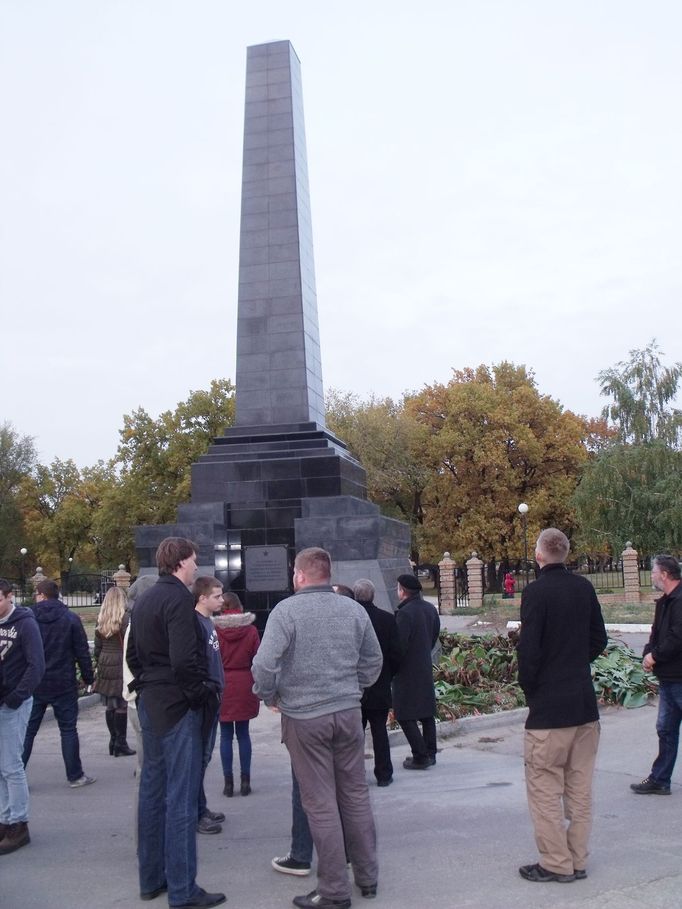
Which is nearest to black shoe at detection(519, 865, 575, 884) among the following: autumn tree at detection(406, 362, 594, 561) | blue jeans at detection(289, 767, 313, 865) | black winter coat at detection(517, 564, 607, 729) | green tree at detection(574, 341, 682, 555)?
black winter coat at detection(517, 564, 607, 729)

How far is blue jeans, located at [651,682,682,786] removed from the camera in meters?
6.39

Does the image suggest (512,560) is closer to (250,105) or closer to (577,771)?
(250,105)

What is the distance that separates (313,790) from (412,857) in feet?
3.60

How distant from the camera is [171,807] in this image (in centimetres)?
446

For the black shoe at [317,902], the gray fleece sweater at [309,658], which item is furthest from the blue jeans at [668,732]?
the black shoe at [317,902]

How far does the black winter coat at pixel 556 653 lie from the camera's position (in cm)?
481

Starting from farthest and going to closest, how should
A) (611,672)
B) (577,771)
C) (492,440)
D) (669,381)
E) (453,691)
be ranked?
(492,440) → (669,381) → (611,672) → (453,691) → (577,771)

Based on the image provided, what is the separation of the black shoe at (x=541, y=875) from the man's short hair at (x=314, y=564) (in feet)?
6.24

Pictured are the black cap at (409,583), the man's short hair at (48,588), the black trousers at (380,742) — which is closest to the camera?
the black trousers at (380,742)

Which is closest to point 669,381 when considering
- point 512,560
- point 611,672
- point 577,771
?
A: point 512,560

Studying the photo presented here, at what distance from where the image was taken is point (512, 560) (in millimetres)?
44562

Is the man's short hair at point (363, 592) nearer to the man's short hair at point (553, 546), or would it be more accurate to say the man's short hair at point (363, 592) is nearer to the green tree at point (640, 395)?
the man's short hair at point (553, 546)

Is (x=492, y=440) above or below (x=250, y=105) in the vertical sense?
below

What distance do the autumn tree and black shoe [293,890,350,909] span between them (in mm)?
38147
